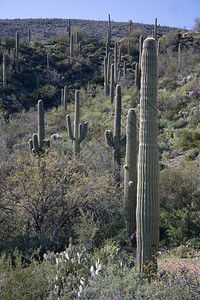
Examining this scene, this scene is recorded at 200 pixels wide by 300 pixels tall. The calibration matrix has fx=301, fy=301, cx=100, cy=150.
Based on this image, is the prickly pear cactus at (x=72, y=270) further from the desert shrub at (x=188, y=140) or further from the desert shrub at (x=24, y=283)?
the desert shrub at (x=188, y=140)

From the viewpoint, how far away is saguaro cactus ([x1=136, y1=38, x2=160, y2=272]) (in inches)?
255

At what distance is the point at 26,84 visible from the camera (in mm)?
31609

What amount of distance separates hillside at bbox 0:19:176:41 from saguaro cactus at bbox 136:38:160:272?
45.7 meters

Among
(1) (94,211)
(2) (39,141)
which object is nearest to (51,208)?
(1) (94,211)

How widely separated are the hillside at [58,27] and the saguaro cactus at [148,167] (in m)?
45.7

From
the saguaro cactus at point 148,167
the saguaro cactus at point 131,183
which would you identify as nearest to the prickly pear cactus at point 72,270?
the saguaro cactus at point 148,167

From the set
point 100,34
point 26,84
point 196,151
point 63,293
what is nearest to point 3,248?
point 63,293

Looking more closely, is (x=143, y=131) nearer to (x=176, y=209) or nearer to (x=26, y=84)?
(x=176, y=209)

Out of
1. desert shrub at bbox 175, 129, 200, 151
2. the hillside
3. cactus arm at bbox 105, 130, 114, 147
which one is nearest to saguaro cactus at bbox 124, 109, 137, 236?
cactus arm at bbox 105, 130, 114, 147

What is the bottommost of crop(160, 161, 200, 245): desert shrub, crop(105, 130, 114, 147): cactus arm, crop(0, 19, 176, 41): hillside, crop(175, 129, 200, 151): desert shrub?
crop(160, 161, 200, 245): desert shrub

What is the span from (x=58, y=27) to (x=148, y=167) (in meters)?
56.0

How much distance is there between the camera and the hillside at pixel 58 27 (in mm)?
51225

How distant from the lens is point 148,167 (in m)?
6.45

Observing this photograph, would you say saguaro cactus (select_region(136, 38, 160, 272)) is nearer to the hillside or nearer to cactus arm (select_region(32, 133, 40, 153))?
cactus arm (select_region(32, 133, 40, 153))
